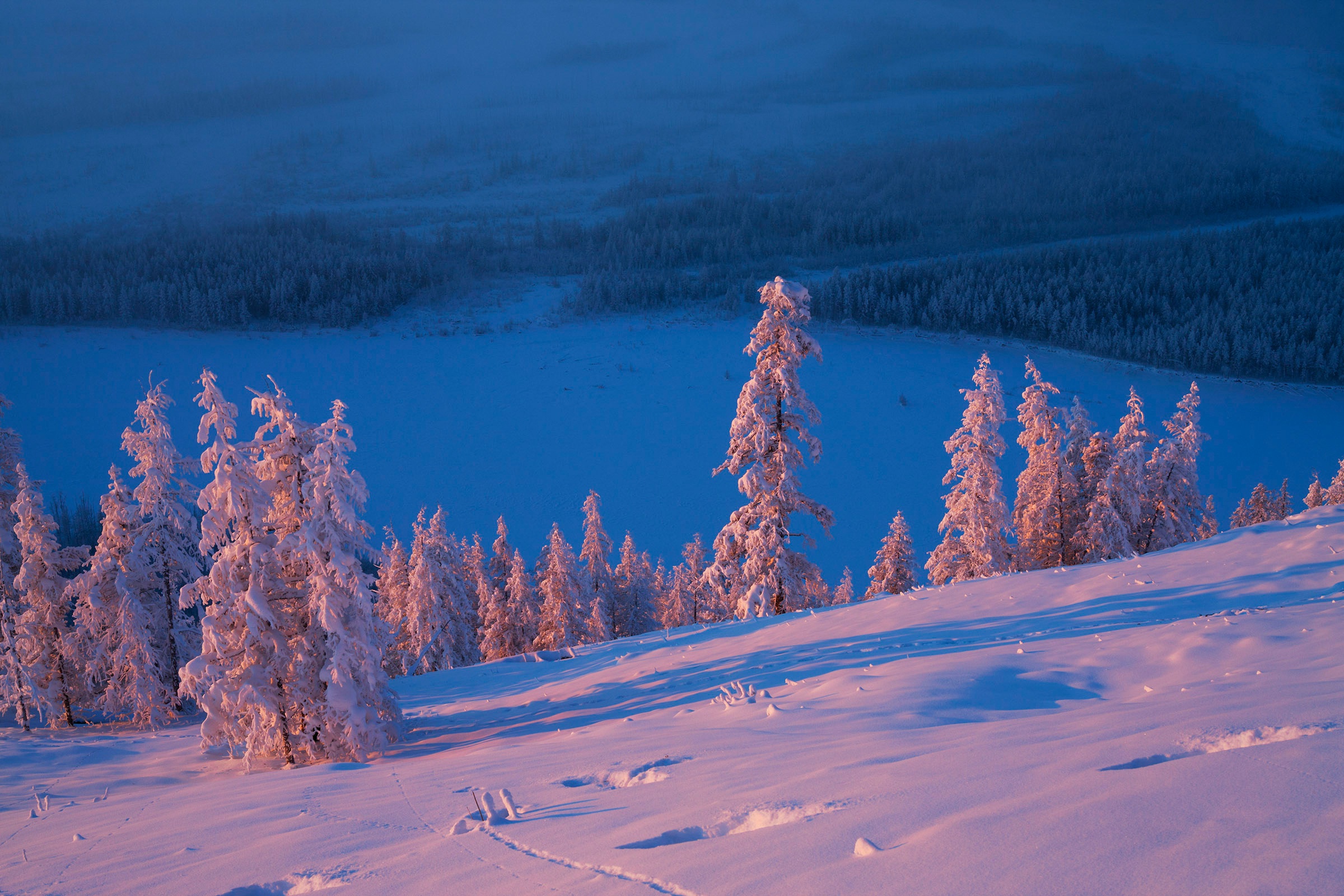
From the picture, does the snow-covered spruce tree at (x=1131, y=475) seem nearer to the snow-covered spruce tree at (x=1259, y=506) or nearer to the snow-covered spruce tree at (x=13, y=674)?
the snow-covered spruce tree at (x=1259, y=506)

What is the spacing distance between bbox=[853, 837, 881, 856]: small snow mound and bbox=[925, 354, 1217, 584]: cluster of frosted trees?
2481 cm

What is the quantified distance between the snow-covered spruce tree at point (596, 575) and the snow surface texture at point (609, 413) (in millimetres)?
12797

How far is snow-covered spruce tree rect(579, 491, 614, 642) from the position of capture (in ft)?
118

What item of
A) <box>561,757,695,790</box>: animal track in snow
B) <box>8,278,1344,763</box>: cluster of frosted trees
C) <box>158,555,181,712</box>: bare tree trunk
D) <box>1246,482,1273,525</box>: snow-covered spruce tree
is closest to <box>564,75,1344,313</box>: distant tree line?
<box>1246,482,1273,525</box>: snow-covered spruce tree

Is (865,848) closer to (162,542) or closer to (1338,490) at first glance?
(162,542)

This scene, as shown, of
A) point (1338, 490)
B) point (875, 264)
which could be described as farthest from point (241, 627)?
point (875, 264)

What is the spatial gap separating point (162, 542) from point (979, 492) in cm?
2804

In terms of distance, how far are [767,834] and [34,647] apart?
26651mm

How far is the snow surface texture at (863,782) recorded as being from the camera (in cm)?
352

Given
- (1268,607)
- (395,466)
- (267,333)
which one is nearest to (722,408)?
(395,466)

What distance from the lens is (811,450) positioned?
2238cm

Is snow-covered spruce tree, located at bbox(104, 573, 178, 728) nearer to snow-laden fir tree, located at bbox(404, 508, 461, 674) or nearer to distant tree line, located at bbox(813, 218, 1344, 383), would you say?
snow-laden fir tree, located at bbox(404, 508, 461, 674)

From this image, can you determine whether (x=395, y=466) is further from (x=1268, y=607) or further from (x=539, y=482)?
(x=1268, y=607)

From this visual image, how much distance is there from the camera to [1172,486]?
31.1m
